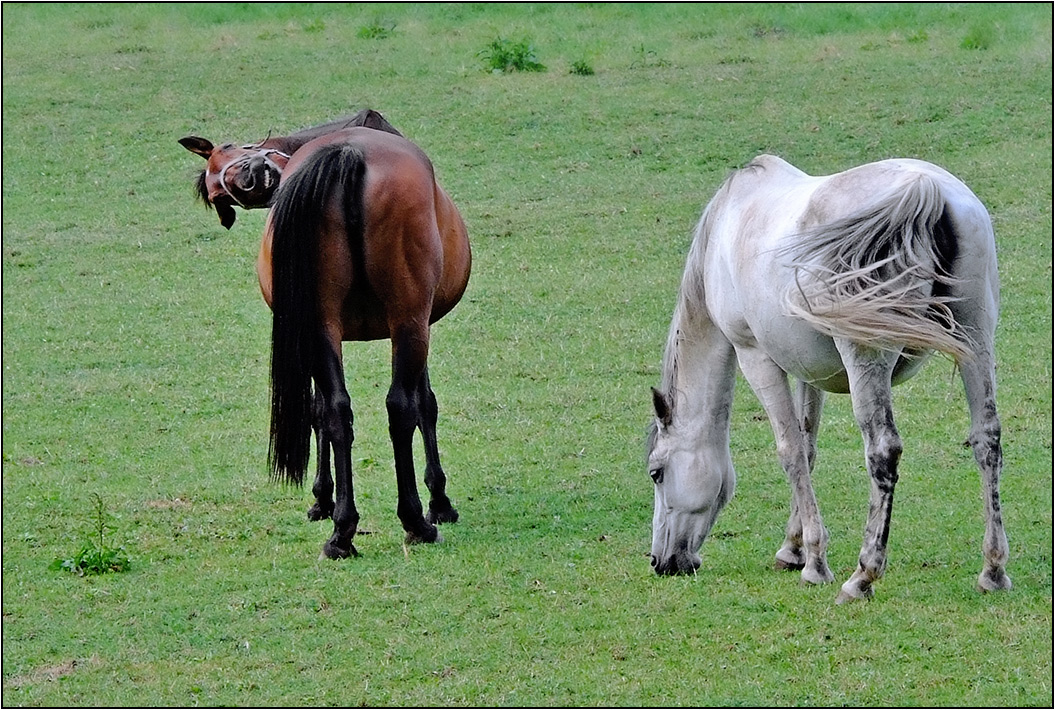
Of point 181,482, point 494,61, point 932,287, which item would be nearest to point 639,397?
point 181,482

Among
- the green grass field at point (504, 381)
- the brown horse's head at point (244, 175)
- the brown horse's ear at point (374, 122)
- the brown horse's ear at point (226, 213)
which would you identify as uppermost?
the brown horse's ear at point (374, 122)

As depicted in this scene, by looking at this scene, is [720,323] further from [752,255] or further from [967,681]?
[967,681]

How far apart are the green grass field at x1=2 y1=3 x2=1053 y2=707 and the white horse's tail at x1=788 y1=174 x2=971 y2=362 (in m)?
1.11

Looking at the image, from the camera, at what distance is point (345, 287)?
666 cm

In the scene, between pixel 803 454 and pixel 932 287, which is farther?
pixel 803 454

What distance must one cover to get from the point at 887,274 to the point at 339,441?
2650mm

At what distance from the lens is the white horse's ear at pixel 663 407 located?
633 cm

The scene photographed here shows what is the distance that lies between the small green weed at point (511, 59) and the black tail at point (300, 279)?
13.2 metres

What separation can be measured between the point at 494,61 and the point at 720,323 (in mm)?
14167

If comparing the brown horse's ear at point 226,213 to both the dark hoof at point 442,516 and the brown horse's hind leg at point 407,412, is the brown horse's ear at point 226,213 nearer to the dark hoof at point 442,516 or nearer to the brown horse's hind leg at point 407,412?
the brown horse's hind leg at point 407,412

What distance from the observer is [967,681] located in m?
4.90

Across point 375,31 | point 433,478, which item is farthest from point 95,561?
point 375,31

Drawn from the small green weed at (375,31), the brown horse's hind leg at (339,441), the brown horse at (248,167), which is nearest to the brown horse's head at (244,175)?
the brown horse at (248,167)

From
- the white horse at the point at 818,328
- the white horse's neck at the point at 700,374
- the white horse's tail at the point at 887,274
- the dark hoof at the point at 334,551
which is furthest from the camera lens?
the dark hoof at the point at 334,551
